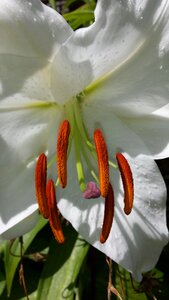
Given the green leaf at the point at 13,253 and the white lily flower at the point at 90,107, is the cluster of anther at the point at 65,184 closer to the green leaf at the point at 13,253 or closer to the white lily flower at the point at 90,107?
the white lily flower at the point at 90,107

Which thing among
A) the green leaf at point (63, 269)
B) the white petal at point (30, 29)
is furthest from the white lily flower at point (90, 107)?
the green leaf at point (63, 269)

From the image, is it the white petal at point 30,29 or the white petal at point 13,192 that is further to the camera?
the white petal at point 13,192

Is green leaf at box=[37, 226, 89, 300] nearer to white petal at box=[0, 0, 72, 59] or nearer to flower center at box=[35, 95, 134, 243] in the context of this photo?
flower center at box=[35, 95, 134, 243]

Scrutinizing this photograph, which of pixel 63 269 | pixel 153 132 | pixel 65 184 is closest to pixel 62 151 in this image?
pixel 65 184

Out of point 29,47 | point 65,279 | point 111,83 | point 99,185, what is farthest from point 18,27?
point 65,279

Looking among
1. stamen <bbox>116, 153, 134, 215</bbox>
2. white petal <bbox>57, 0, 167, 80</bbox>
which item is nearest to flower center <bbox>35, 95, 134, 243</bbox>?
stamen <bbox>116, 153, 134, 215</bbox>

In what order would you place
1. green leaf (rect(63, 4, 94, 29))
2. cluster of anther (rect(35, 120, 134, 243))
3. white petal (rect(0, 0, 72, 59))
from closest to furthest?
white petal (rect(0, 0, 72, 59)) < cluster of anther (rect(35, 120, 134, 243)) < green leaf (rect(63, 4, 94, 29))

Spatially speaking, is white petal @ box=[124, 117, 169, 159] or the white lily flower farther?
white petal @ box=[124, 117, 169, 159]

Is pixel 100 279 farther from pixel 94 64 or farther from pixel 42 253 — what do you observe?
pixel 94 64

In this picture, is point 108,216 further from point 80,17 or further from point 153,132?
point 80,17
